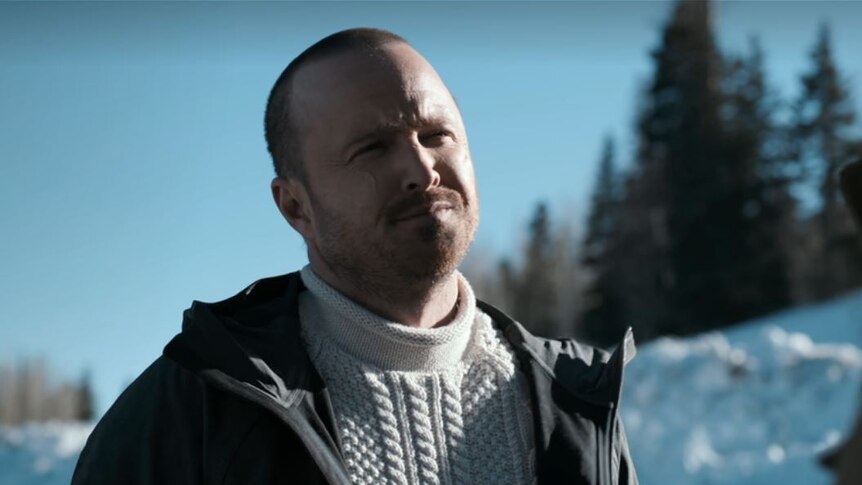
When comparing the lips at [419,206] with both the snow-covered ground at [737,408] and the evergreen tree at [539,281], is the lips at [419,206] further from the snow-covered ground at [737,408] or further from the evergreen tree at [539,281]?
the evergreen tree at [539,281]

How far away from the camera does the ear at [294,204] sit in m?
2.90

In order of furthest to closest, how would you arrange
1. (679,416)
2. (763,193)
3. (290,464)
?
1. (763,193)
2. (679,416)
3. (290,464)

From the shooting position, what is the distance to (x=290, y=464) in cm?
246

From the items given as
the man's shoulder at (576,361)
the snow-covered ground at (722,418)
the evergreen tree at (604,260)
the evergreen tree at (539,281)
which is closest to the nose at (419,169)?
the man's shoulder at (576,361)

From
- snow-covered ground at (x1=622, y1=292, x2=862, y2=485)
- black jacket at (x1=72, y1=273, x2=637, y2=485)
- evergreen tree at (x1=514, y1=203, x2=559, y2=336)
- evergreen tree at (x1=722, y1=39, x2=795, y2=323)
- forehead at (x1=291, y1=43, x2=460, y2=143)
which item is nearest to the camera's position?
black jacket at (x1=72, y1=273, x2=637, y2=485)

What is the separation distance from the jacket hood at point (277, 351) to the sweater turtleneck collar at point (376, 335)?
0.07m

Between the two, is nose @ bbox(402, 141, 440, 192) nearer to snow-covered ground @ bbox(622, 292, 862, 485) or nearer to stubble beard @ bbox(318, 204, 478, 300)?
stubble beard @ bbox(318, 204, 478, 300)

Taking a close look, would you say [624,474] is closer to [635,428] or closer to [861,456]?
[861,456]

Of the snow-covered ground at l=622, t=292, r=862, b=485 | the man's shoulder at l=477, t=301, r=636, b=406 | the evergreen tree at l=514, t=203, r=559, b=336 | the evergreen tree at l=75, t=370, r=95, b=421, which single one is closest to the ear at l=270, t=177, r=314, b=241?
the man's shoulder at l=477, t=301, r=636, b=406

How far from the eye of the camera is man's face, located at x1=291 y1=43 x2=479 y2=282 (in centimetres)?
267

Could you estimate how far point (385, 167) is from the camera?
2.70 meters

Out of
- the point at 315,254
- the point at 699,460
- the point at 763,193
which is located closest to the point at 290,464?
the point at 315,254

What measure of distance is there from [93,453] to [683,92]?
33.3 m

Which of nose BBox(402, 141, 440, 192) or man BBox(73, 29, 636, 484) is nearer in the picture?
man BBox(73, 29, 636, 484)
